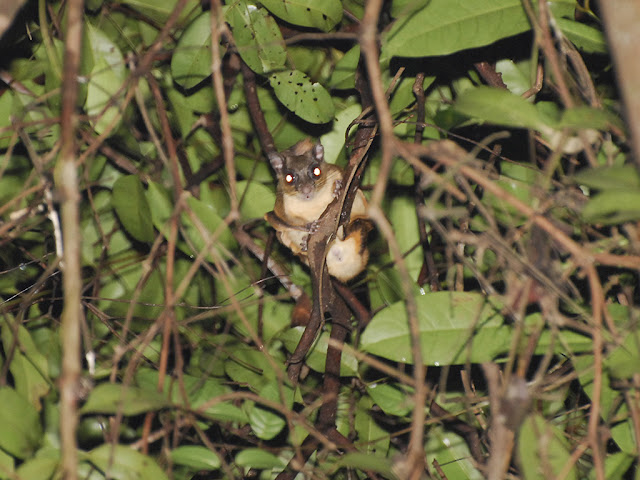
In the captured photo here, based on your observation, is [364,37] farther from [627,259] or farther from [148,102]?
[148,102]

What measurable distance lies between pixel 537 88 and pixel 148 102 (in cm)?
156

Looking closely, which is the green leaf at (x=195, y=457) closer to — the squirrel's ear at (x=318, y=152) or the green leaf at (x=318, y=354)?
the green leaf at (x=318, y=354)

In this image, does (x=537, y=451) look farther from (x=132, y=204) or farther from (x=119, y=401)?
(x=132, y=204)

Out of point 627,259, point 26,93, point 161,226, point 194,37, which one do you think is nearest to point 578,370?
point 627,259

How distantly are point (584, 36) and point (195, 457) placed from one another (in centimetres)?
180

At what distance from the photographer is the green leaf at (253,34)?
2.63 metres

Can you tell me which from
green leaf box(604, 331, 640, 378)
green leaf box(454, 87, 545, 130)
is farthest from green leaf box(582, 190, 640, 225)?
green leaf box(604, 331, 640, 378)

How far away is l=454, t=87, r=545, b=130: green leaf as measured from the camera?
62.4 inches

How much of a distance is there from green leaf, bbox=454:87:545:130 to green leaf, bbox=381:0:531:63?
Result: 59cm

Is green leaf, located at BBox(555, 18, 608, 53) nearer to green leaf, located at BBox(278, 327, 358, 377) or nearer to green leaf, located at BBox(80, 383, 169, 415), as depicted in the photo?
green leaf, located at BBox(278, 327, 358, 377)

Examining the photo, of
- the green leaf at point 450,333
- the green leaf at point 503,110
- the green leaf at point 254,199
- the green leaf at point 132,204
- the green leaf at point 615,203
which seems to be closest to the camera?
the green leaf at point 615,203

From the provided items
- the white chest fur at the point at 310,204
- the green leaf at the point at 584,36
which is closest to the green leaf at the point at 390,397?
the green leaf at the point at 584,36

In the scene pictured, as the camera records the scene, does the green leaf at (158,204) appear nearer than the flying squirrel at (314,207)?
Yes

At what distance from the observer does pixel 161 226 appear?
253 cm
